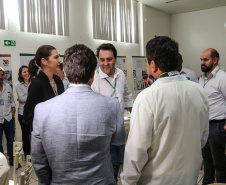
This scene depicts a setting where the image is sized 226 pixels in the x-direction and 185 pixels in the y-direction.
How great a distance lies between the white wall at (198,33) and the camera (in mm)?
8102

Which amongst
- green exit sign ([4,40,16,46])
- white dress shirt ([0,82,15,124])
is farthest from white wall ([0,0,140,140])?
white dress shirt ([0,82,15,124])

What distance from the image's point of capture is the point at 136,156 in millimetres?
1274

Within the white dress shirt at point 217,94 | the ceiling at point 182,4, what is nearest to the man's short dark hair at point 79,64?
the white dress shirt at point 217,94

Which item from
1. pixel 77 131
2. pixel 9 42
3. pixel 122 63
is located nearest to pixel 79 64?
pixel 77 131

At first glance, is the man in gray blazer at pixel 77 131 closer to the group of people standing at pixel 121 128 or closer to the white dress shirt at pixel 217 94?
the group of people standing at pixel 121 128

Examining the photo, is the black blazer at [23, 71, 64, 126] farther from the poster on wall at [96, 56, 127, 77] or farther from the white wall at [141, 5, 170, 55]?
the white wall at [141, 5, 170, 55]

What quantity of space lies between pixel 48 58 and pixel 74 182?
4.24 ft

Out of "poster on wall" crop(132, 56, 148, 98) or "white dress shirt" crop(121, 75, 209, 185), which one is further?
"poster on wall" crop(132, 56, 148, 98)

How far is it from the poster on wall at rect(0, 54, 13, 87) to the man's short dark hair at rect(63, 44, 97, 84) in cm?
370

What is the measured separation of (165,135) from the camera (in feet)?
4.21

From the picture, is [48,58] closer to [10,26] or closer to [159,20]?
[10,26]

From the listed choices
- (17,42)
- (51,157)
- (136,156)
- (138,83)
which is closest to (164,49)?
(136,156)

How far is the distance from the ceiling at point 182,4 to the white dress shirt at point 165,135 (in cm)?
677

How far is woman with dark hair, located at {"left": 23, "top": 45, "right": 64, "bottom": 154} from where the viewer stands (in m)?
1.96
